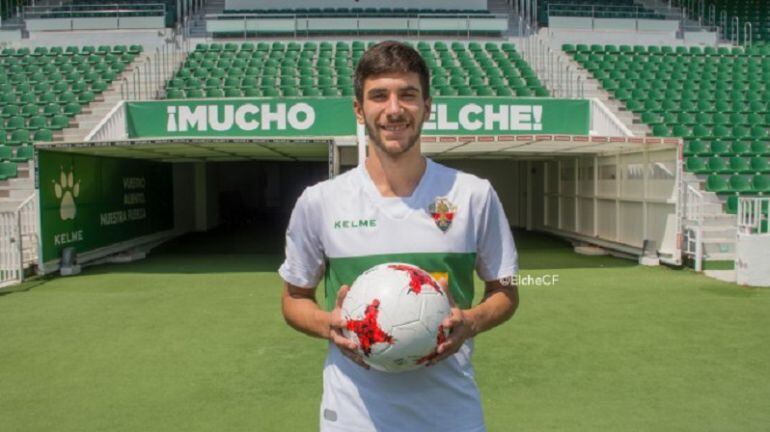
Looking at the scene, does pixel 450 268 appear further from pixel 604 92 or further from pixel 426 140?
pixel 604 92

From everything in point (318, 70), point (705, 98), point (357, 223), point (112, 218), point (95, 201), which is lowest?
point (112, 218)

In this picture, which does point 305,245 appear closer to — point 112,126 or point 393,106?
point 393,106

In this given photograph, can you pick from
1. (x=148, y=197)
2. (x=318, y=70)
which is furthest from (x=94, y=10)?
(x=148, y=197)

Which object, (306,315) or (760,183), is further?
(760,183)

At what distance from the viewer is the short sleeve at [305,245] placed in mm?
2145

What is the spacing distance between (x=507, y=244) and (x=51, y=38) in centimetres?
2623

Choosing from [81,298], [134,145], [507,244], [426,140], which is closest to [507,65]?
[426,140]

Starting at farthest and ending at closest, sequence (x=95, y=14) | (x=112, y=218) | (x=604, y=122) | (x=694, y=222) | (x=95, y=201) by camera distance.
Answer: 1. (x=95, y=14)
2. (x=112, y=218)
3. (x=604, y=122)
4. (x=95, y=201)
5. (x=694, y=222)

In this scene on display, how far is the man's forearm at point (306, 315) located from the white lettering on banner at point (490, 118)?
10.9 m

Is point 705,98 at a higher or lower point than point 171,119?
higher

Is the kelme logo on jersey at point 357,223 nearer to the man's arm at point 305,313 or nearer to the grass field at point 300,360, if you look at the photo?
the man's arm at point 305,313

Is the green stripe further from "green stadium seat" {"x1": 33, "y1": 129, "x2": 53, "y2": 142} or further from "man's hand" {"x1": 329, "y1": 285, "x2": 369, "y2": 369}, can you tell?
"green stadium seat" {"x1": 33, "y1": 129, "x2": 53, "y2": 142}

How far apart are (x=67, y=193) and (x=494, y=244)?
11.8 meters

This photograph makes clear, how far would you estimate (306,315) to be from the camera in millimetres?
2098
